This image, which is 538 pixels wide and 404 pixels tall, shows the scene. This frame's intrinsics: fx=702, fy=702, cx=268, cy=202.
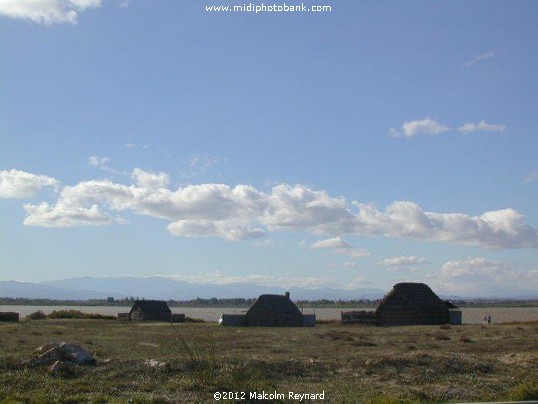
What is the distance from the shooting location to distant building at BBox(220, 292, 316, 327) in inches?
2527

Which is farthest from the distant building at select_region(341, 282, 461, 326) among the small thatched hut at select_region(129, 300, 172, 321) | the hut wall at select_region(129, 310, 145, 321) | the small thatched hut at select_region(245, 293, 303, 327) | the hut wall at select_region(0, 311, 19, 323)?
the hut wall at select_region(0, 311, 19, 323)

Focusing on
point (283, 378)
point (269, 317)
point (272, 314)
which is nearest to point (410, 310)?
point (272, 314)

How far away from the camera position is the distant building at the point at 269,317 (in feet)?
211

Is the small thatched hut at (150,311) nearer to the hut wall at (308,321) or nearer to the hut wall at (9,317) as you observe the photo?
the hut wall at (9,317)

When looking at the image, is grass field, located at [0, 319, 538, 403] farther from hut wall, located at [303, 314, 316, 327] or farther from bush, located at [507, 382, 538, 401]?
hut wall, located at [303, 314, 316, 327]

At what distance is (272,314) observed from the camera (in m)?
64.7

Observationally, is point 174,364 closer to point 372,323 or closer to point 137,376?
point 137,376

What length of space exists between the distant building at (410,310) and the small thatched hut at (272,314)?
522cm

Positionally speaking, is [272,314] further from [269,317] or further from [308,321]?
[308,321]

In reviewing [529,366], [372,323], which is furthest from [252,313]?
[529,366]

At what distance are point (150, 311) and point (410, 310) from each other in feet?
95.0

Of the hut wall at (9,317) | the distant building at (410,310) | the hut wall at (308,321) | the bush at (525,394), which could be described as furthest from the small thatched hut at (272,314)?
the bush at (525,394)

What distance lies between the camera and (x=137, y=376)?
718 inches

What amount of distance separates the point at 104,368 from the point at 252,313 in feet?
149
